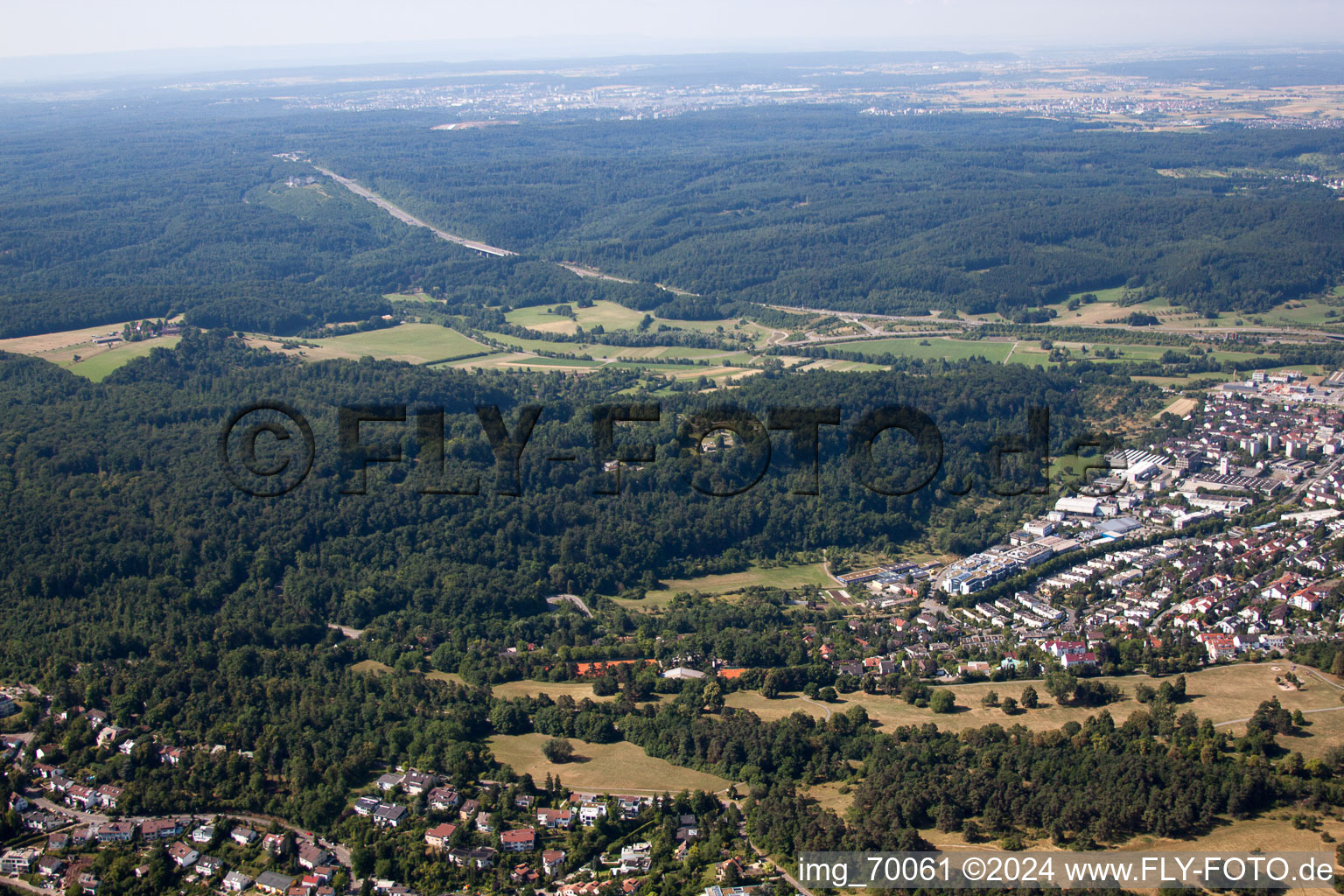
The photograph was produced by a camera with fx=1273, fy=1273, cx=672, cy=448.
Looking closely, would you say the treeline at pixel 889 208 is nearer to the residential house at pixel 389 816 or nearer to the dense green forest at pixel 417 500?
the dense green forest at pixel 417 500

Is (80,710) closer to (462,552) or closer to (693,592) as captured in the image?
(462,552)

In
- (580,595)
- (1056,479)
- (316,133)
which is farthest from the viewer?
(316,133)

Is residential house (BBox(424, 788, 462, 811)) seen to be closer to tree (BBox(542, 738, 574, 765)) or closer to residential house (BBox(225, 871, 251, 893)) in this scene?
tree (BBox(542, 738, 574, 765))

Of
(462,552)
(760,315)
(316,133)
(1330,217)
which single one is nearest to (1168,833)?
(462,552)

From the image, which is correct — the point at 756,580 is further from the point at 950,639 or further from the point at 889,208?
the point at 889,208

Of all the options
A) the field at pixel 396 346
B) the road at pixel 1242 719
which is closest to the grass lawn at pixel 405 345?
the field at pixel 396 346
